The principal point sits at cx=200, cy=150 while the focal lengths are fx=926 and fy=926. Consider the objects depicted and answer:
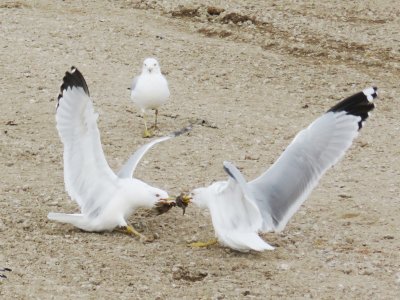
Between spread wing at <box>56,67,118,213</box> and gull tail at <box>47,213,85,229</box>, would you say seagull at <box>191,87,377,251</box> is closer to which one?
spread wing at <box>56,67,118,213</box>

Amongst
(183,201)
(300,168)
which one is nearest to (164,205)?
(183,201)

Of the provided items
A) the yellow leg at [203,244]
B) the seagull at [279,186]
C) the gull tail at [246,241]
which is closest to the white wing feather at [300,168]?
the seagull at [279,186]

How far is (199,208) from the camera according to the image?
6.10 m

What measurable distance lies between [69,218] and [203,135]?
2453mm

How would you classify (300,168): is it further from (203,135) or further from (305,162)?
(203,135)

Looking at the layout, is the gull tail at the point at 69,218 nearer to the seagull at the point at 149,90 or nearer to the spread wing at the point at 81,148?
the spread wing at the point at 81,148

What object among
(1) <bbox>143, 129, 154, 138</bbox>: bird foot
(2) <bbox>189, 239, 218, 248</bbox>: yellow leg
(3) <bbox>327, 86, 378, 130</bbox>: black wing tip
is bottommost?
(2) <bbox>189, 239, 218, 248</bbox>: yellow leg

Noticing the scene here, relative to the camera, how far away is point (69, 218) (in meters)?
5.59

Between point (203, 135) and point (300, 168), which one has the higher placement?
point (300, 168)

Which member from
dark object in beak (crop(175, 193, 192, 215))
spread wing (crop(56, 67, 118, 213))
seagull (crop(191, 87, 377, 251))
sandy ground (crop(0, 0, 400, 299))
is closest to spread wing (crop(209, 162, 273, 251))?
seagull (crop(191, 87, 377, 251))

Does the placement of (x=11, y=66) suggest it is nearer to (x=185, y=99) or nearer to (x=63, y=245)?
(x=185, y=99)

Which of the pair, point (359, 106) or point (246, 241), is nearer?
point (246, 241)

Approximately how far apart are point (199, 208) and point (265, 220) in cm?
88

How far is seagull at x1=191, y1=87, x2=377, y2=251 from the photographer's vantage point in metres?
5.23
